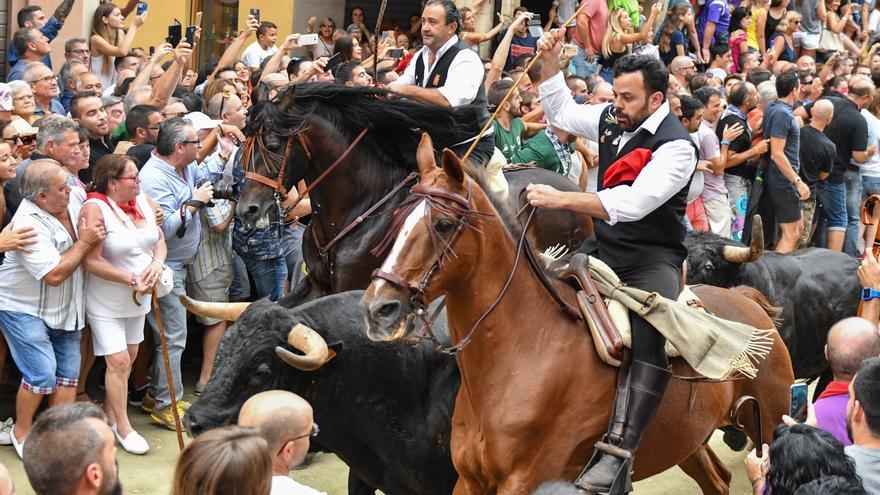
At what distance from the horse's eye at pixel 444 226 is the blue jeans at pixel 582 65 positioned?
11876 mm

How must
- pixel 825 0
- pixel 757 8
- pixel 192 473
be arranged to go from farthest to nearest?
pixel 825 0
pixel 757 8
pixel 192 473

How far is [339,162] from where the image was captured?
26.4 feet

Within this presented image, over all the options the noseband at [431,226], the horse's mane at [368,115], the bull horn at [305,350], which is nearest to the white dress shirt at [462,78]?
the horse's mane at [368,115]

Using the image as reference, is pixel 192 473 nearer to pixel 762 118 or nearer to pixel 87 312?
pixel 87 312

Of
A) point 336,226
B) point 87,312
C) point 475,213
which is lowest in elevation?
point 87,312

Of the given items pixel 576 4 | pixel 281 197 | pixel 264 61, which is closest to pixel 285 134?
pixel 281 197

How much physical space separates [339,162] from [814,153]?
26.2 ft

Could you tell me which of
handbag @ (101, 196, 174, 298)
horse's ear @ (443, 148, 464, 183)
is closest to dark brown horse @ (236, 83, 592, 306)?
handbag @ (101, 196, 174, 298)

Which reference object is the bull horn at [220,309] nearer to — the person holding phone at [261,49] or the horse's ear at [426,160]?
the horse's ear at [426,160]

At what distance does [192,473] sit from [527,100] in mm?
8649

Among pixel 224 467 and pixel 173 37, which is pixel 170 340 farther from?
pixel 224 467

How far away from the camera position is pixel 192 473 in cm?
372

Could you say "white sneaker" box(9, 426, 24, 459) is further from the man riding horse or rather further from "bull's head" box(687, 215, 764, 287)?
"bull's head" box(687, 215, 764, 287)

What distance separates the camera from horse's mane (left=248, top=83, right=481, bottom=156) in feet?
26.2
